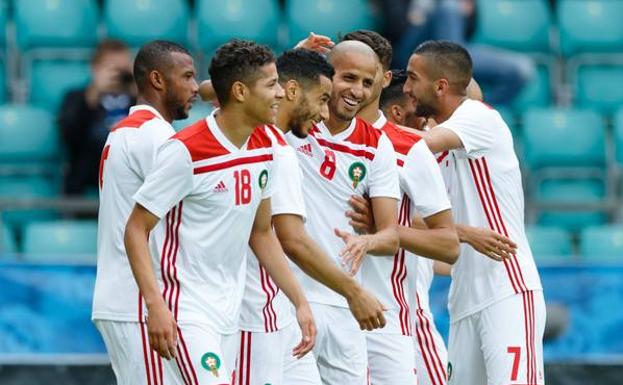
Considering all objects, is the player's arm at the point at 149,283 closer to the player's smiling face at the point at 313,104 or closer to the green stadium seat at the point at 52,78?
the player's smiling face at the point at 313,104

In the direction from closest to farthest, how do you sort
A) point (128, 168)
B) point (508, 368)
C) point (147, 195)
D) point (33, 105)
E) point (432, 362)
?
point (147, 195) < point (128, 168) < point (508, 368) < point (432, 362) < point (33, 105)

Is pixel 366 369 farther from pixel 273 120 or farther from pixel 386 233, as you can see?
pixel 273 120

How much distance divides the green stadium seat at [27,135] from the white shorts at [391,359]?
5157 mm

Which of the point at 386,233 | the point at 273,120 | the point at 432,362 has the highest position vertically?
the point at 273,120

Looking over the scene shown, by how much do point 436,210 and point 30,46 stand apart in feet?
21.3

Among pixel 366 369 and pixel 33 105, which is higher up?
pixel 33 105

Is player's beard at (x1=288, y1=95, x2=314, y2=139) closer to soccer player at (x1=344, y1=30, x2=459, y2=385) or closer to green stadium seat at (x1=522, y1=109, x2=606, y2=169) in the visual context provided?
soccer player at (x1=344, y1=30, x2=459, y2=385)

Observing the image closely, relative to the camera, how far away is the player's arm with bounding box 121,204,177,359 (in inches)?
260

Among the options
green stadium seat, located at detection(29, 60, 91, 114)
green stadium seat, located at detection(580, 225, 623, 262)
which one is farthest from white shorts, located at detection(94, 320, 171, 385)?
green stadium seat, located at detection(29, 60, 91, 114)

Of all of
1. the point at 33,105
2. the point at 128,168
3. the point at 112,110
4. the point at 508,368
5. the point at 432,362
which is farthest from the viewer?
the point at 33,105

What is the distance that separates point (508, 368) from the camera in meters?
8.02

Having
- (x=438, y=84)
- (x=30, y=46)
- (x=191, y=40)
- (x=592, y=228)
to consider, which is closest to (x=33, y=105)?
(x=30, y=46)

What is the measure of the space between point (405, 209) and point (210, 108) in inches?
186

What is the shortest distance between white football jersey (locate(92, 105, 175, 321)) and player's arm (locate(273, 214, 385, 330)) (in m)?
0.65
